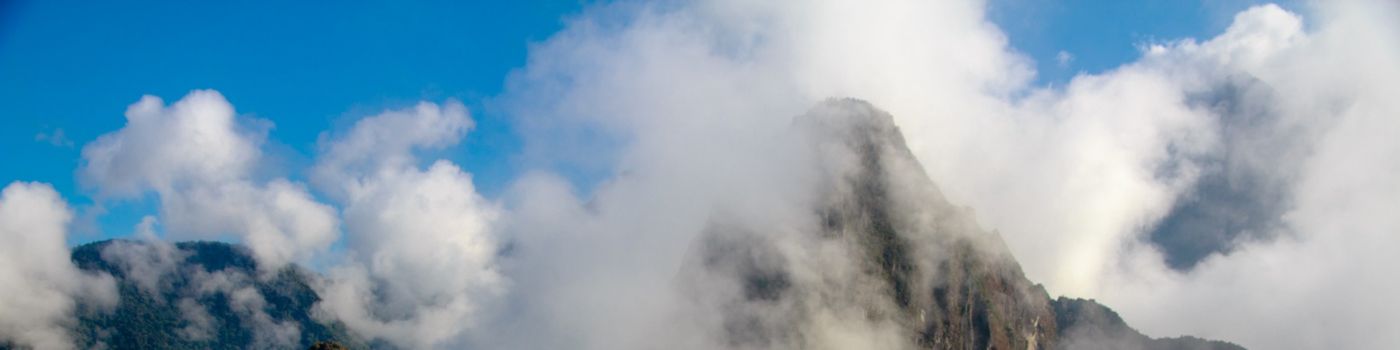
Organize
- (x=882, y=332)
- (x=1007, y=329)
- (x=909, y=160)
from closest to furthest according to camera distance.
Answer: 1. (x=882, y=332)
2. (x=1007, y=329)
3. (x=909, y=160)

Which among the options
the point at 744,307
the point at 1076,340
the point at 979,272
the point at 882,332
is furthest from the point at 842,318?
the point at 1076,340

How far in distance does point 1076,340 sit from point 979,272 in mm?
35279

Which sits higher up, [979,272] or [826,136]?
[826,136]

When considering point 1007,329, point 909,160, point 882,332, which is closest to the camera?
point 882,332

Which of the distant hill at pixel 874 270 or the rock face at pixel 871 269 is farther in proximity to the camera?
the distant hill at pixel 874 270

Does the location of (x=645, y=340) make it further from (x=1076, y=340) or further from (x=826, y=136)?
(x=1076, y=340)

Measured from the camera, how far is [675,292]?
173375 millimetres

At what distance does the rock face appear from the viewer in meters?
155

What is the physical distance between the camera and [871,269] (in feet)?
528

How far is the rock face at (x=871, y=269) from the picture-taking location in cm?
15538

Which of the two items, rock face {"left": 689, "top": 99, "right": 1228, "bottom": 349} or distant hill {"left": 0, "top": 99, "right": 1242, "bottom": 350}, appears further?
distant hill {"left": 0, "top": 99, "right": 1242, "bottom": 350}

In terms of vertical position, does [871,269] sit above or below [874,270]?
above

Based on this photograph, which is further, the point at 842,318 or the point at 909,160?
the point at 909,160

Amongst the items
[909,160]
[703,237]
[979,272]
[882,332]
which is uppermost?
[909,160]
